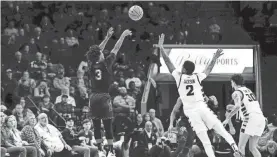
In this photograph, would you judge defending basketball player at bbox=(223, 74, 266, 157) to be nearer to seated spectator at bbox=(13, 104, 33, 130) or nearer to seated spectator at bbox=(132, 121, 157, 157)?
seated spectator at bbox=(132, 121, 157, 157)

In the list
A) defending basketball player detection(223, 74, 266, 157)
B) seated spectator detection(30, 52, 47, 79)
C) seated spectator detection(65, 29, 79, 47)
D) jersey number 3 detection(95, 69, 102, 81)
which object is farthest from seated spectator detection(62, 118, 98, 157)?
defending basketball player detection(223, 74, 266, 157)

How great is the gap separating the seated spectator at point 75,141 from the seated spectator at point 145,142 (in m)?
1.08

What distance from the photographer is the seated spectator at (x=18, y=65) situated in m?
13.7

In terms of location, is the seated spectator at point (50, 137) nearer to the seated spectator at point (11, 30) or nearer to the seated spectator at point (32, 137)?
the seated spectator at point (32, 137)

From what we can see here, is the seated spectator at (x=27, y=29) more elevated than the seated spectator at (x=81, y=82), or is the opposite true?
the seated spectator at (x=27, y=29)

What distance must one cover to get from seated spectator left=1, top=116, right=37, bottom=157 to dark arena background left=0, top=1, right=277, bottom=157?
1.10 ft

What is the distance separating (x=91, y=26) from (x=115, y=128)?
3.24 m

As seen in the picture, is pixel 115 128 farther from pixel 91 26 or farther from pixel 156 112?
pixel 91 26

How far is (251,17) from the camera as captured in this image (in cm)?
1431

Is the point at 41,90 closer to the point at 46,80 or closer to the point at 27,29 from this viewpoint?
the point at 46,80

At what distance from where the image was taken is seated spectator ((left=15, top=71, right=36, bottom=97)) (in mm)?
13336

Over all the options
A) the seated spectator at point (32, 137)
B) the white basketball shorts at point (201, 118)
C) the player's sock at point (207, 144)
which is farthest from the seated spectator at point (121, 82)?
the player's sock at point (207, 144)

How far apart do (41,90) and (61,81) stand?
58 centimetres

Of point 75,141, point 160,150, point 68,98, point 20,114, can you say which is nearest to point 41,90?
point 68,98
